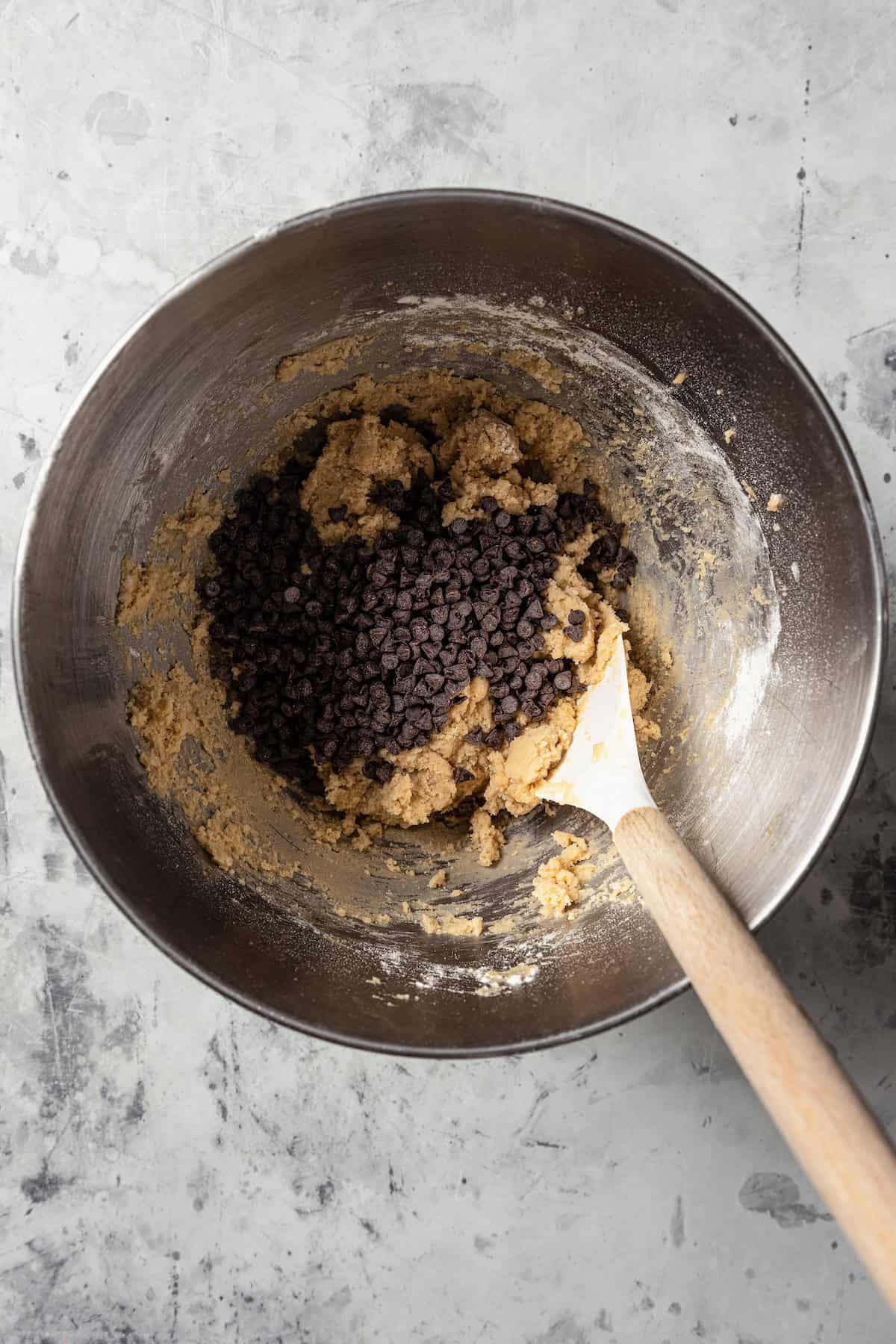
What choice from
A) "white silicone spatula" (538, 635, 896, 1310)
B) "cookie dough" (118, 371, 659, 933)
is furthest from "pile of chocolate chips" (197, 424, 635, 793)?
"white silicone spatula" (538, 635, 896, 1310)

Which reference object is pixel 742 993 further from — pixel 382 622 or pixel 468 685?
pixel 382 622

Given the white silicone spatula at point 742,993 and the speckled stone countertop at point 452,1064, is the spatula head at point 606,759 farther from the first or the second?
the speckled stone countertop at point 452,1064

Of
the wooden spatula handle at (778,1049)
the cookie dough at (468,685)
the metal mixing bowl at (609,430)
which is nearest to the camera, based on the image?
the wooden spatula handle at (778,1049)

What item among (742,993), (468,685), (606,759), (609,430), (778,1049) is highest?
(609,430)

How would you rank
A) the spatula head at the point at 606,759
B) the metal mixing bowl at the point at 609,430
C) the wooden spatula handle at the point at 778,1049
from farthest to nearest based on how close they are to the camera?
the spatula head at the point at 606,759 → the metal mixing bowl at the point at 609,430 → the wooden spatula handle at the point at 778,1049

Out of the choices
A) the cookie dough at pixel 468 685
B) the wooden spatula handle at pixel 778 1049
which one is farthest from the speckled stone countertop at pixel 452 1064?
the wooden spatula handle at pixel 778 1049

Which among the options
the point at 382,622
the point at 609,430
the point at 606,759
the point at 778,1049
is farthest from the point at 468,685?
the point at 778,1049

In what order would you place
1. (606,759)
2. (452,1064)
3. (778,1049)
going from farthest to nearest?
1. (452,1064)
2. (606,759)
3. (778,1049)
